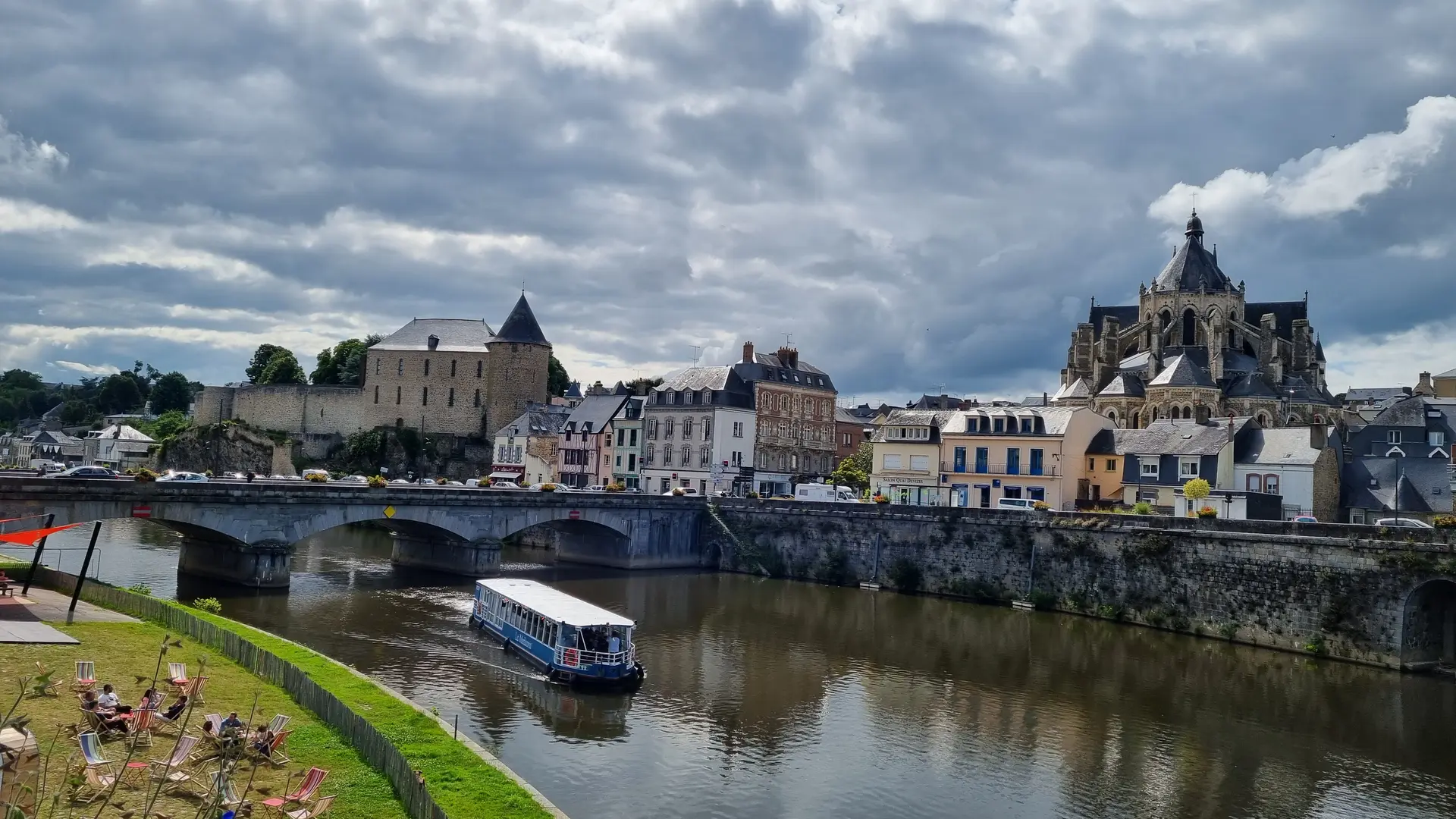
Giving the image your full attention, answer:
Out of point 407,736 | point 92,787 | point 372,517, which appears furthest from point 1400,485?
point 92,787

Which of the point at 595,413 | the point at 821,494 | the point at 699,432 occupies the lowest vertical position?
the point at 821,494

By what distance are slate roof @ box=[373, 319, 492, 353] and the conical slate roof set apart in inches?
121

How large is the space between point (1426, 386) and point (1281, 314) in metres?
20.8

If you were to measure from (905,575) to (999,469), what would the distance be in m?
10.0

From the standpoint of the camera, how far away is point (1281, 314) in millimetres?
80062

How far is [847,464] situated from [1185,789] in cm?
4936

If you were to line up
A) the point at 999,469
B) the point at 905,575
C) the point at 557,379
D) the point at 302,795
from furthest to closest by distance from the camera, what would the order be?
1. the point at 557,379
2. the point at 999,469
3. the point at 905,575
4. the point at 302,795

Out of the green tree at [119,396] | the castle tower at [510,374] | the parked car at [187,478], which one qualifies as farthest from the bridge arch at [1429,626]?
the green tree at [119,396]

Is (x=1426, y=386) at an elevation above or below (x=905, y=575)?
above

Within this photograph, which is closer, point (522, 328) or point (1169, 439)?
point (1169, 439)

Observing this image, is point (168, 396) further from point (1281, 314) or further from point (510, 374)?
point (1281, 314)

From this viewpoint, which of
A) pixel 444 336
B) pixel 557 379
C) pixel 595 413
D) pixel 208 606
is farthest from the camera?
pixel 557 379

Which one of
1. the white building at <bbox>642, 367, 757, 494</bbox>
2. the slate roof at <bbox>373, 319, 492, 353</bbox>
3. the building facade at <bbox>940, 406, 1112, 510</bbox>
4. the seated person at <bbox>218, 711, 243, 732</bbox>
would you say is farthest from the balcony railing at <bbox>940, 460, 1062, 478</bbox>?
the slate roof at <bbox>373, 319, 492, 353</bbox>

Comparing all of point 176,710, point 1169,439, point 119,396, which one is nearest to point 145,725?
point 176,710
